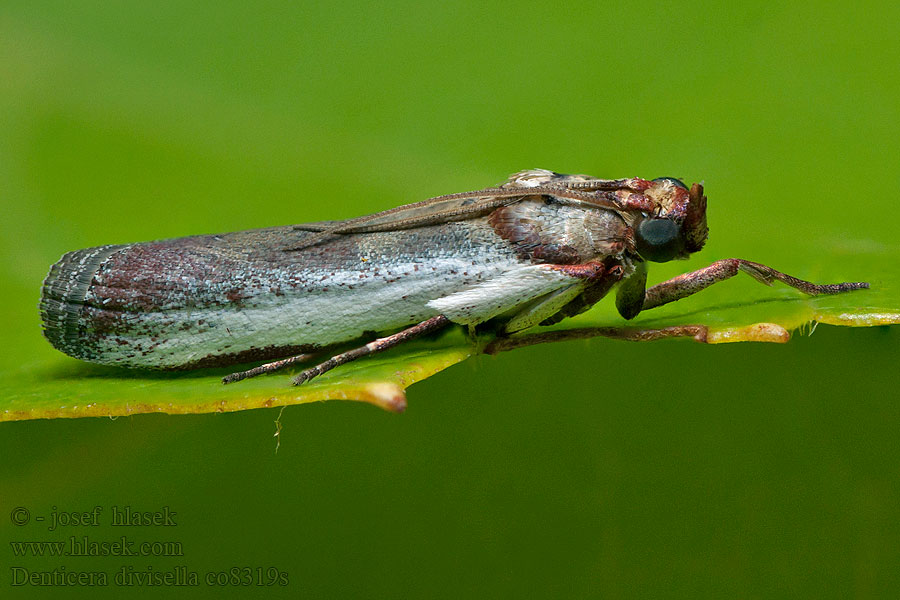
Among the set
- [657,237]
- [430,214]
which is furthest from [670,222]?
[430,214]

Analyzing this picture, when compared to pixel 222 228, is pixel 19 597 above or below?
below

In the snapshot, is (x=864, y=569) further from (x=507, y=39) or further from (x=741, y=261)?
(x=507, y=39)

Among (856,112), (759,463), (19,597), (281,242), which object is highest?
(856,112)

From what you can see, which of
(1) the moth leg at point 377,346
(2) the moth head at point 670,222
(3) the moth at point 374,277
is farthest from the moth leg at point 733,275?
(1) the moth leg at point 377,346

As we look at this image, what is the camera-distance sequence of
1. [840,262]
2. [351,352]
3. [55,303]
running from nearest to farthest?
[351,352]
[55,303]
[840,262]

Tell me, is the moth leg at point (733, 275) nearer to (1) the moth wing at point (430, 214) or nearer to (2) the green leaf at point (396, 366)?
(2) the green leaf at point (396, 366)

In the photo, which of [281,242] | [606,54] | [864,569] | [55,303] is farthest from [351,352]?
[606,54]
